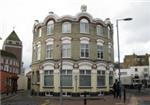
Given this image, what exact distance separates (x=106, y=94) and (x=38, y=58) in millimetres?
11833

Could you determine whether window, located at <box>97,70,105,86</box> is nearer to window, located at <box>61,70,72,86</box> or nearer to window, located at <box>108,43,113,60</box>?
window, located at <box>108,43,113,60</box>

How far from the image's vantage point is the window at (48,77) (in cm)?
4088

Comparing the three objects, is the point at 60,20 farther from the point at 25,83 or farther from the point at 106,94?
the point at 25,83

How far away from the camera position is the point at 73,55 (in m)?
40.5

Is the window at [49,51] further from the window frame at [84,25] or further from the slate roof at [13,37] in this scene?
the slate roof at [13,37]

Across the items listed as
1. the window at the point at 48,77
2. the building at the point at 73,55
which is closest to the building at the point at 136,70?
the building at the point at 73,55

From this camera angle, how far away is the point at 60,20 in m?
41.5

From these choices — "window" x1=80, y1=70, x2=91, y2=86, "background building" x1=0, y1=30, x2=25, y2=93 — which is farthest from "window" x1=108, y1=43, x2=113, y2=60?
"background building" x1=0, y1=30, x2=25, y2=93

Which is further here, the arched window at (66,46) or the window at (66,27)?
the window at (66,27)

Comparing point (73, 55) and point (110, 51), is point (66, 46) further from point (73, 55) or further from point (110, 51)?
point (110, 51)

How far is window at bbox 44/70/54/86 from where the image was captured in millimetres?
40875

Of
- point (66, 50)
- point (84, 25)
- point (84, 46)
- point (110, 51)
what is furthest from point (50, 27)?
point (110, 51)

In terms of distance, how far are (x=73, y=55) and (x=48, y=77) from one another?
498cm

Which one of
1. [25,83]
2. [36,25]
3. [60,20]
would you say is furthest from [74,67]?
[25,83]
